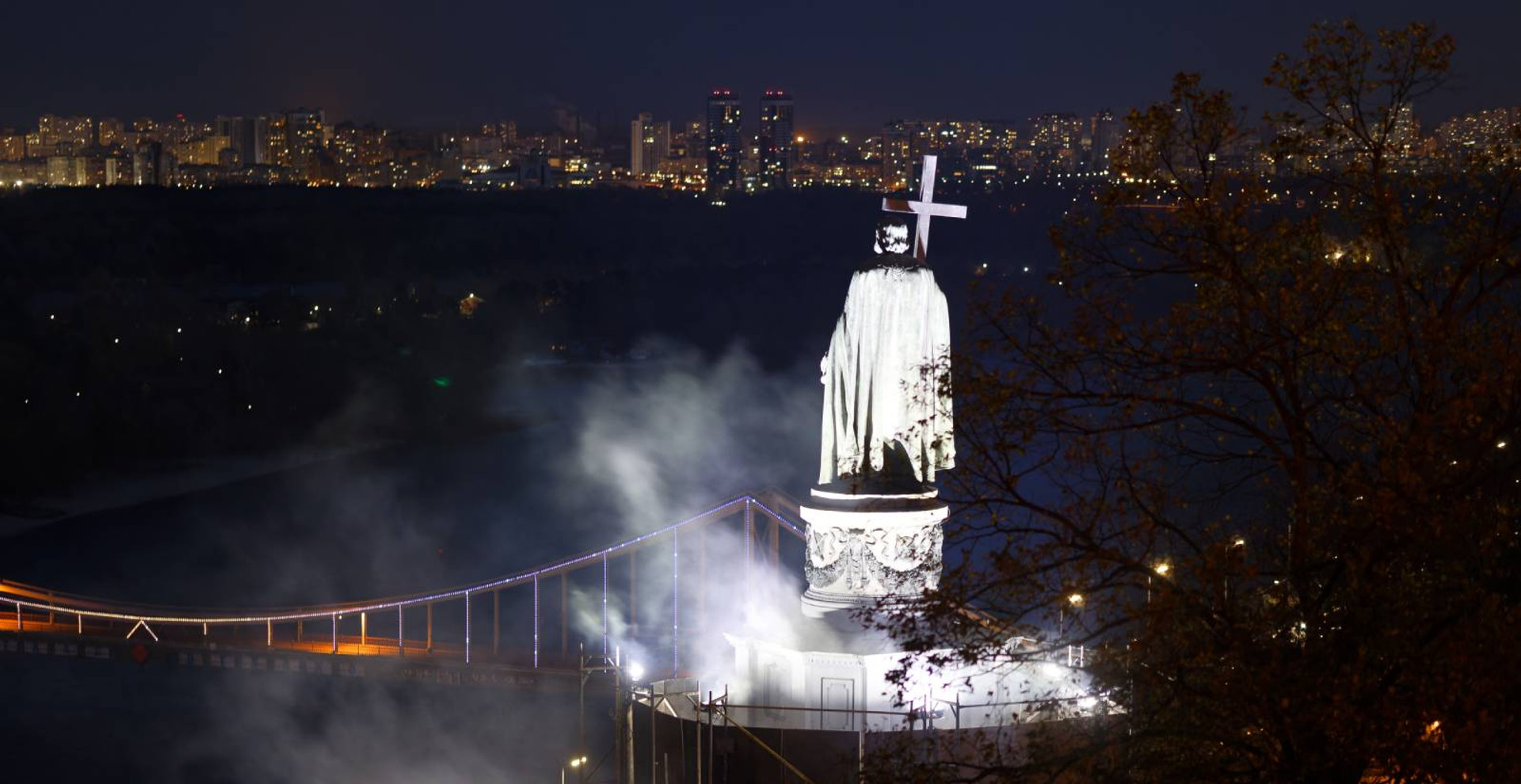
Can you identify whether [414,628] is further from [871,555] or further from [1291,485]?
[1291,485]

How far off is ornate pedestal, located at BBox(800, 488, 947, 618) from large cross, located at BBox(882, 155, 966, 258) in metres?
1.23

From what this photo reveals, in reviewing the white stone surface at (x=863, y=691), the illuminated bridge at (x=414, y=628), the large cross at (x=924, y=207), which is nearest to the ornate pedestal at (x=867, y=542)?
the white stone surface at (x=863, y=691)

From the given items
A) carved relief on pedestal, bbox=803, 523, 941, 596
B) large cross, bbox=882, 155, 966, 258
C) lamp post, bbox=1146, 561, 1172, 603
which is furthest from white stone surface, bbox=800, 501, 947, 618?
large cross, bbox=882, 155, 966, 258

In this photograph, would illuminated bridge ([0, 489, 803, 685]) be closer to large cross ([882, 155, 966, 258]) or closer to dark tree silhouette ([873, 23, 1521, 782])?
large cross ([882, 155, 966, 258])

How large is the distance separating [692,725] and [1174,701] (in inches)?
119

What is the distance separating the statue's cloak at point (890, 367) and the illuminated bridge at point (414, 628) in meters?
13.9

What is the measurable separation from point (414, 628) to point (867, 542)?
2800 cm

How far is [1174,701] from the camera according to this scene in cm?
692

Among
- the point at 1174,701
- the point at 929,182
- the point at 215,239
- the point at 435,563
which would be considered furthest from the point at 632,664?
the point at 215,239

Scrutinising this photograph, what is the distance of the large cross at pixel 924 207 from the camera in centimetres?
908

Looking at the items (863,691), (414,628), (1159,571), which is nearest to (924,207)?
(863,691)

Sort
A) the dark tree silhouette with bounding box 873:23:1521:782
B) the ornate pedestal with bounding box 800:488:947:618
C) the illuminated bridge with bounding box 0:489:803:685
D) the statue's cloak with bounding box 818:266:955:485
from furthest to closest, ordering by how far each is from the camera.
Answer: the illuminated bridge with bounding box 0:489:803:685 → the statue's cloak with bounding box 818:266:955:485 → the ornate pedestal with bounding box 800:488:947:618 → the dark tree silhouette with bounding box 873:23:1521:782

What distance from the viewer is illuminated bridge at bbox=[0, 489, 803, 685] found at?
28266 mm

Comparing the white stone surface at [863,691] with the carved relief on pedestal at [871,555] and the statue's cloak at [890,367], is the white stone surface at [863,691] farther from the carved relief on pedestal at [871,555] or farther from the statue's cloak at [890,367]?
the statue's cloak at [890,367]
